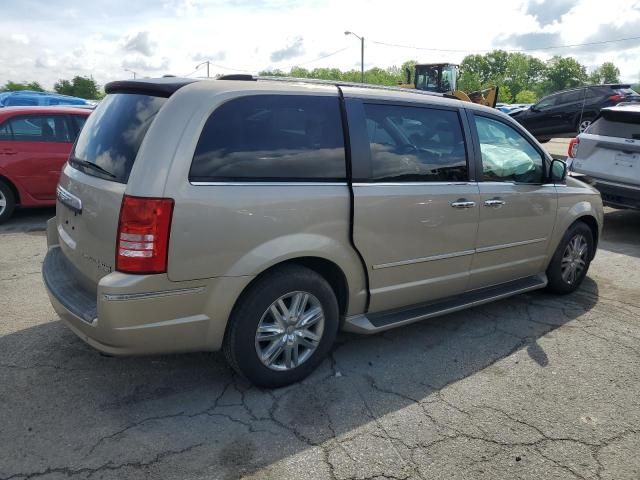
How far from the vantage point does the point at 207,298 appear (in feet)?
9.17

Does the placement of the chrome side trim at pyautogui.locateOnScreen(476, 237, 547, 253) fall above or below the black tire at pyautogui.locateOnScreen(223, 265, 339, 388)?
above

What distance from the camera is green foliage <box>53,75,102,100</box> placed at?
7631cm

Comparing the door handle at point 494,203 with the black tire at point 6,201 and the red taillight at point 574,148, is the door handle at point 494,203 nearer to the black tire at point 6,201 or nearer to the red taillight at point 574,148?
the red taillight at point 574,148

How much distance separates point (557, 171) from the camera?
180 inches

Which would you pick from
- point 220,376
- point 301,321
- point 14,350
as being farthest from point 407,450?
point 14,350

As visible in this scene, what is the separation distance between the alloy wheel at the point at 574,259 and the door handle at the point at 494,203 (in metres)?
1.22

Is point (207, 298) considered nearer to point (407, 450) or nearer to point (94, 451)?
point (94, 451)

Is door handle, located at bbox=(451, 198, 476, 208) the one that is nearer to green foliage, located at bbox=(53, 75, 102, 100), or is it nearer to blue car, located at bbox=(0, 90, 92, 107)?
blue car, located at bbox=(0, 90, 92, 107)

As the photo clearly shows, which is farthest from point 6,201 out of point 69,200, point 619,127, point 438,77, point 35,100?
point 438,77

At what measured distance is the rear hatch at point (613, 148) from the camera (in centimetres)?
698

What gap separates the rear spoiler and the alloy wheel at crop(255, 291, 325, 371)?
1.33 m

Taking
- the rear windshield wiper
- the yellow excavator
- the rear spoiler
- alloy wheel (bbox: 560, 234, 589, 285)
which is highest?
the yellow excavator

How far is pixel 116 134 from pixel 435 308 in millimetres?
2473

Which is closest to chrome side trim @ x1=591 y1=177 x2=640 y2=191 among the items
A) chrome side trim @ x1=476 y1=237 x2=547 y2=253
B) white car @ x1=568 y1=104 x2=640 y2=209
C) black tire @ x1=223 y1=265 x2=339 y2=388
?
white car @ x1=568 y1=104 x2=640 y2=209
